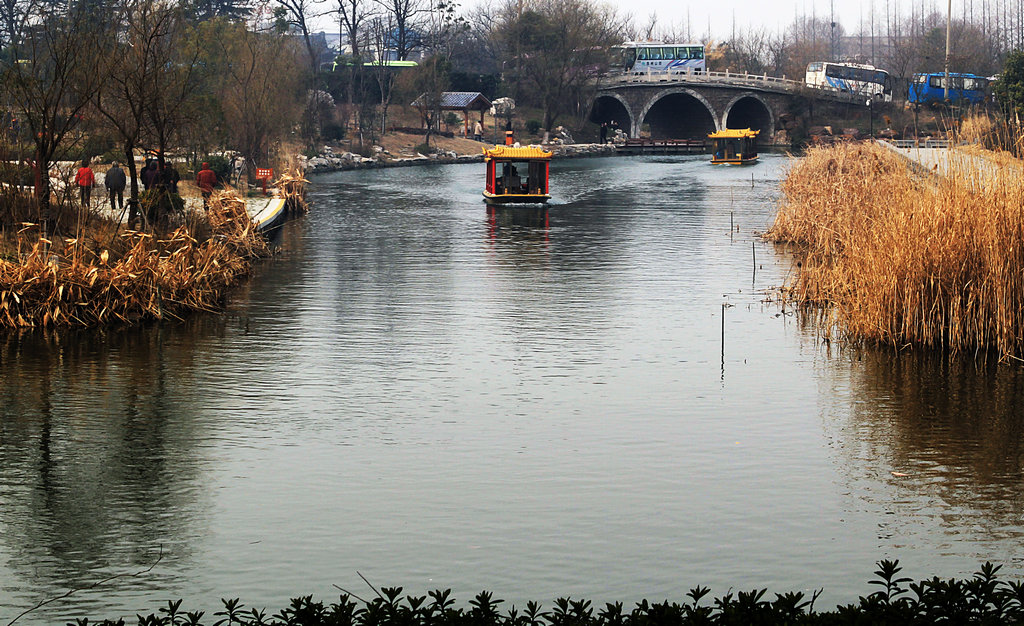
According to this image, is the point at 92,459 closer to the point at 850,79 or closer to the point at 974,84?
the point at 974,84

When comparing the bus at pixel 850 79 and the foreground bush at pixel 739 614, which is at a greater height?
the bus at pixel 850 79

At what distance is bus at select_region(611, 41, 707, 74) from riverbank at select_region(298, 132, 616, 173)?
1599 centimetres

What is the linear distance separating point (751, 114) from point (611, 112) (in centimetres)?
1354

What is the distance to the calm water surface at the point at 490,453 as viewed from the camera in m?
10.4

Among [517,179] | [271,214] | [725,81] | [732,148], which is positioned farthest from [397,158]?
[271,214]

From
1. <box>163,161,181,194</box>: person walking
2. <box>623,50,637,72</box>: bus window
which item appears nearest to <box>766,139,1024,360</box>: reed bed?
<box>163,161,181,194</box>: person walking

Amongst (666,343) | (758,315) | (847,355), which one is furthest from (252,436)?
(758,315)

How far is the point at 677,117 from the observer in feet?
401

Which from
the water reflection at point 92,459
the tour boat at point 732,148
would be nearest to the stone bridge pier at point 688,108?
the tour boat at point 732,148

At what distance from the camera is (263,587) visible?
9.89m

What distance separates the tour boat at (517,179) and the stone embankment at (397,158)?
21.2m

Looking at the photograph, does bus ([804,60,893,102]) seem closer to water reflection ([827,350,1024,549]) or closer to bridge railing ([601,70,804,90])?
bridge railing ([601,70,804,90])

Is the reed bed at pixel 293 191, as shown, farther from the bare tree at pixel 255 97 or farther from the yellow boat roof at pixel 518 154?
the yellow boat roof at pixel 518 154

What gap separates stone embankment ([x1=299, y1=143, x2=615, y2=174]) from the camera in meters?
75.2
